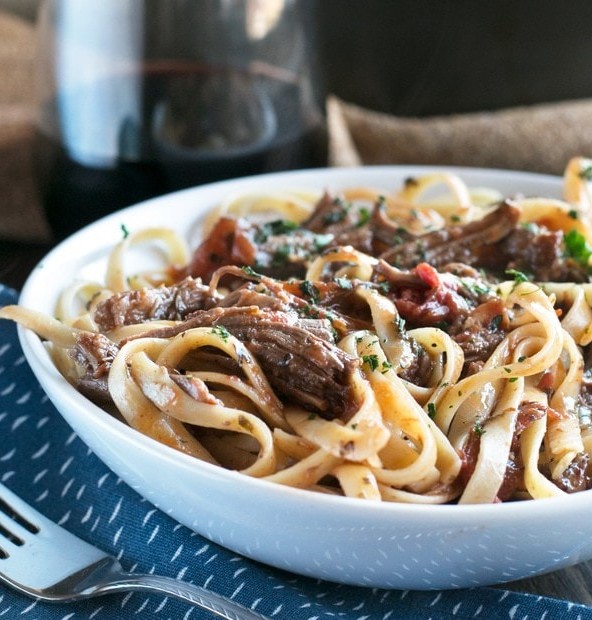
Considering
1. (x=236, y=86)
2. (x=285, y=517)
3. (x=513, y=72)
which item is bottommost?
(x=513, y=72)

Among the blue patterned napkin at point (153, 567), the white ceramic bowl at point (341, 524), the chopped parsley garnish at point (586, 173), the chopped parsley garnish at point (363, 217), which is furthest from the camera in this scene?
the chopped parsley garnish at point (586, 173)

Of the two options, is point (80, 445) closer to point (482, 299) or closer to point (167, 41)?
point (482, 299)

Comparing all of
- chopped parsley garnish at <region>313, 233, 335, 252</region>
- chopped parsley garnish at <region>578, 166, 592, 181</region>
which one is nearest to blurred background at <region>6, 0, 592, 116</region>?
chopped parsley garnish at <region>578, 166, 592, 181</region>

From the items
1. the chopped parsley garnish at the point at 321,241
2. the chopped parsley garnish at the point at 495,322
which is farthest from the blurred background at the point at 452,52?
the chopped parsley garnish at the point at 495,322

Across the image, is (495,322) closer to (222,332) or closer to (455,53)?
(222,332)

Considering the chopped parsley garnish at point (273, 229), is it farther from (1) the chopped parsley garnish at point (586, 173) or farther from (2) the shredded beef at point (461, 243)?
(1) the chopped parsley garnish at point (586, 173)

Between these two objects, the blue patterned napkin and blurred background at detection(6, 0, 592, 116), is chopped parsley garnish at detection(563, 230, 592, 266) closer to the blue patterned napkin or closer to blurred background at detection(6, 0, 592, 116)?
the blue patterned napkin

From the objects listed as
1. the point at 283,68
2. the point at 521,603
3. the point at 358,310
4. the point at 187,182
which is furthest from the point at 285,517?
the point at 283,68
